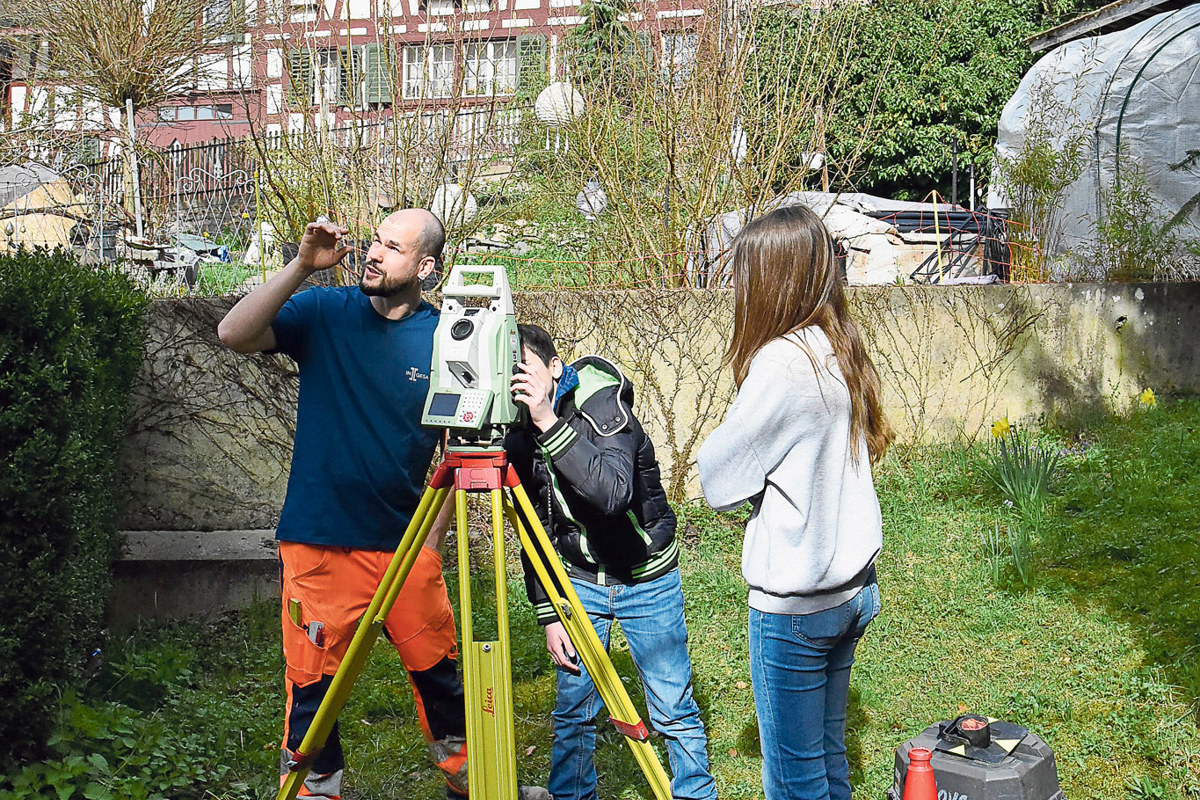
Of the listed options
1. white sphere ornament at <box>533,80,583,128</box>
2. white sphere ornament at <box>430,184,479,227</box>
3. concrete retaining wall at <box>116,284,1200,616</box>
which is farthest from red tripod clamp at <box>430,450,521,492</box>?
white sphere ornament at <box>533,80,583,128</box>

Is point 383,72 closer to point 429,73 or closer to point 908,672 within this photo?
point 429,73

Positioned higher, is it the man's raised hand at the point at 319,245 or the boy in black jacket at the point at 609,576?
the man's raised hand at the point at 319,245

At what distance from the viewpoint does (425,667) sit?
303 cm

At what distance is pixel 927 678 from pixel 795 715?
7.11 ft


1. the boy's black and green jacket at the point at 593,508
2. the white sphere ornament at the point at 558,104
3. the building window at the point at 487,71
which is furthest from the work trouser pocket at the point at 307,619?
the white sphere ornament at the point at 558,104

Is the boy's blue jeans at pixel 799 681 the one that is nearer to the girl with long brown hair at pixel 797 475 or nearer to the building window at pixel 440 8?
the girl with long brown hair at pixel 797 475

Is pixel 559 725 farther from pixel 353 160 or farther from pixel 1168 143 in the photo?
pixel 1168 143

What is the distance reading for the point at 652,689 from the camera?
2906 mm

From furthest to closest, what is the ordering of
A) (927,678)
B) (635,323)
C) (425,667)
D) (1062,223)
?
1. (1062,223)
2. (635,323)
3. (927,678)
4. (425,667)

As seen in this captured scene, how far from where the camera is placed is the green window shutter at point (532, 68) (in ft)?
23.9

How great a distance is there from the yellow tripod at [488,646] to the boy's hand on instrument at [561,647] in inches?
12.5

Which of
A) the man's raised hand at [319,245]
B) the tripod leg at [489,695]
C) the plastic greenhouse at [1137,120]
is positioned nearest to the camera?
the tripod leg at [489,695]

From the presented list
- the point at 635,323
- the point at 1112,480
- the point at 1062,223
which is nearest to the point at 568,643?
the point at 635,323

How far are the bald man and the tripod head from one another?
59 cm
